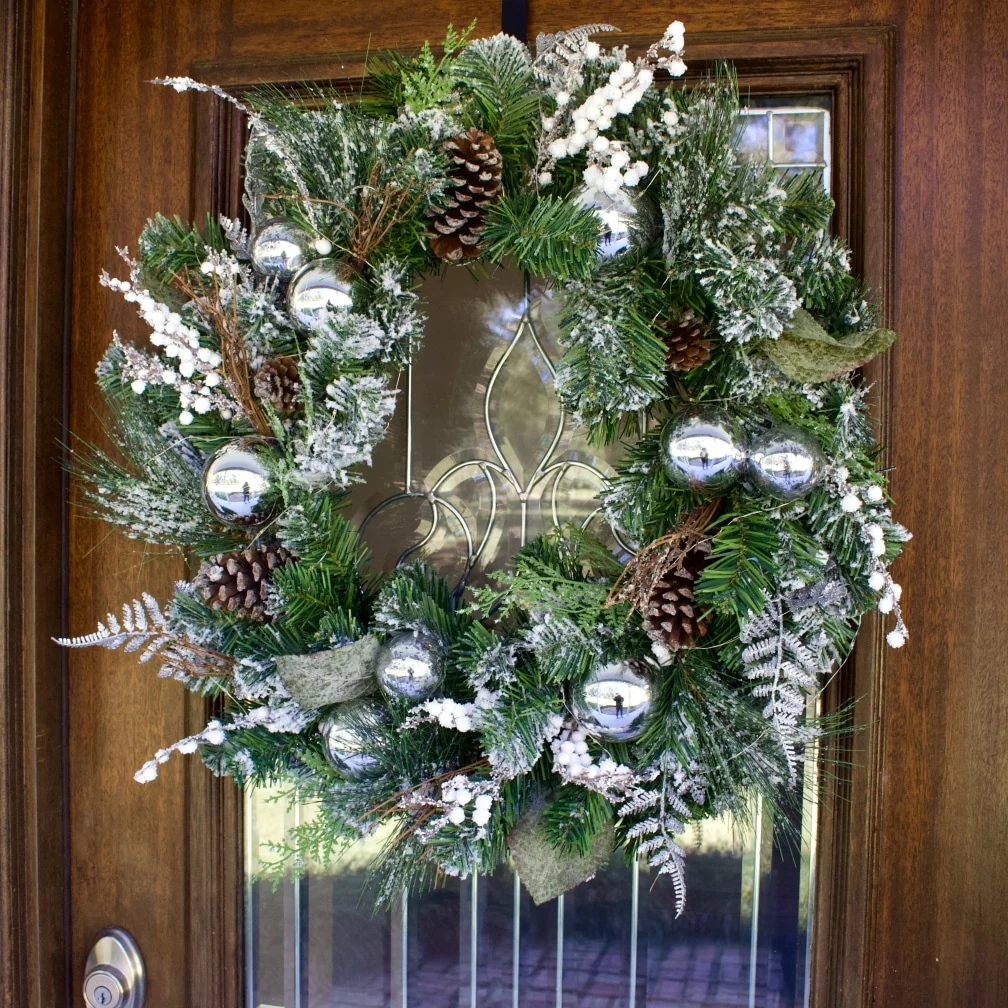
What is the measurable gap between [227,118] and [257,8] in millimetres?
130

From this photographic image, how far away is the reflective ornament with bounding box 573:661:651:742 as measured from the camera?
0.65 metres

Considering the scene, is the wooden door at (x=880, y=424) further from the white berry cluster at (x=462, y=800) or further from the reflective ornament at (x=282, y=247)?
the white berry cluster at (x=462, y=800)

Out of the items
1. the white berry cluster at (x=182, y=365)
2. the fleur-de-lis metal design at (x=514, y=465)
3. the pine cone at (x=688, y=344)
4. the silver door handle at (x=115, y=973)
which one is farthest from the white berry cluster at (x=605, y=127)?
the silver door handle at (x=115, y=973)

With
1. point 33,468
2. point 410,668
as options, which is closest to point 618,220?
point 410,668

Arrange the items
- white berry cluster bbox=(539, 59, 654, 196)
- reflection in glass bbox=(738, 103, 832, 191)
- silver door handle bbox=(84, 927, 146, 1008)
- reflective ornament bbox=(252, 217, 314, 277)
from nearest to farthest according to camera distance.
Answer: white berry cluster bbox=(539, 59, 654, 196) < reflective ornament bbox=(252, 217, 314, 277) < reflection in glass bbox=(738, 103, 832, 191) < silver door handle bbox=(84, 927, 146, 1008)

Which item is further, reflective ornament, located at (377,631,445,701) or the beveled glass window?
the beveled glass window

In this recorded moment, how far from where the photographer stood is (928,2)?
80 cm

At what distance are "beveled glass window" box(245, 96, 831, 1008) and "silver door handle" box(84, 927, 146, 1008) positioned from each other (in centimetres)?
22

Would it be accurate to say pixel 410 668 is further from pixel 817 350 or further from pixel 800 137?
pixel 800 137

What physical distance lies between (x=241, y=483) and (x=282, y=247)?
225 mm

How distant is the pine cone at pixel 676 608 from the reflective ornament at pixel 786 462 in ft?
0.24

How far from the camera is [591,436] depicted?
70 cm

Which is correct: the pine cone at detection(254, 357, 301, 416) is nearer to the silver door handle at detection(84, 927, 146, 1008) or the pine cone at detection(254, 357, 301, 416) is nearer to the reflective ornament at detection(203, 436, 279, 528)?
the reflective ornament at detection(203, 436, 279, 528)

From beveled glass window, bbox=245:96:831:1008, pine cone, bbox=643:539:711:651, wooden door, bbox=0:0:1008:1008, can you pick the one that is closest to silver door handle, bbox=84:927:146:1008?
wooden door, bbox=0:0:1008:1008
